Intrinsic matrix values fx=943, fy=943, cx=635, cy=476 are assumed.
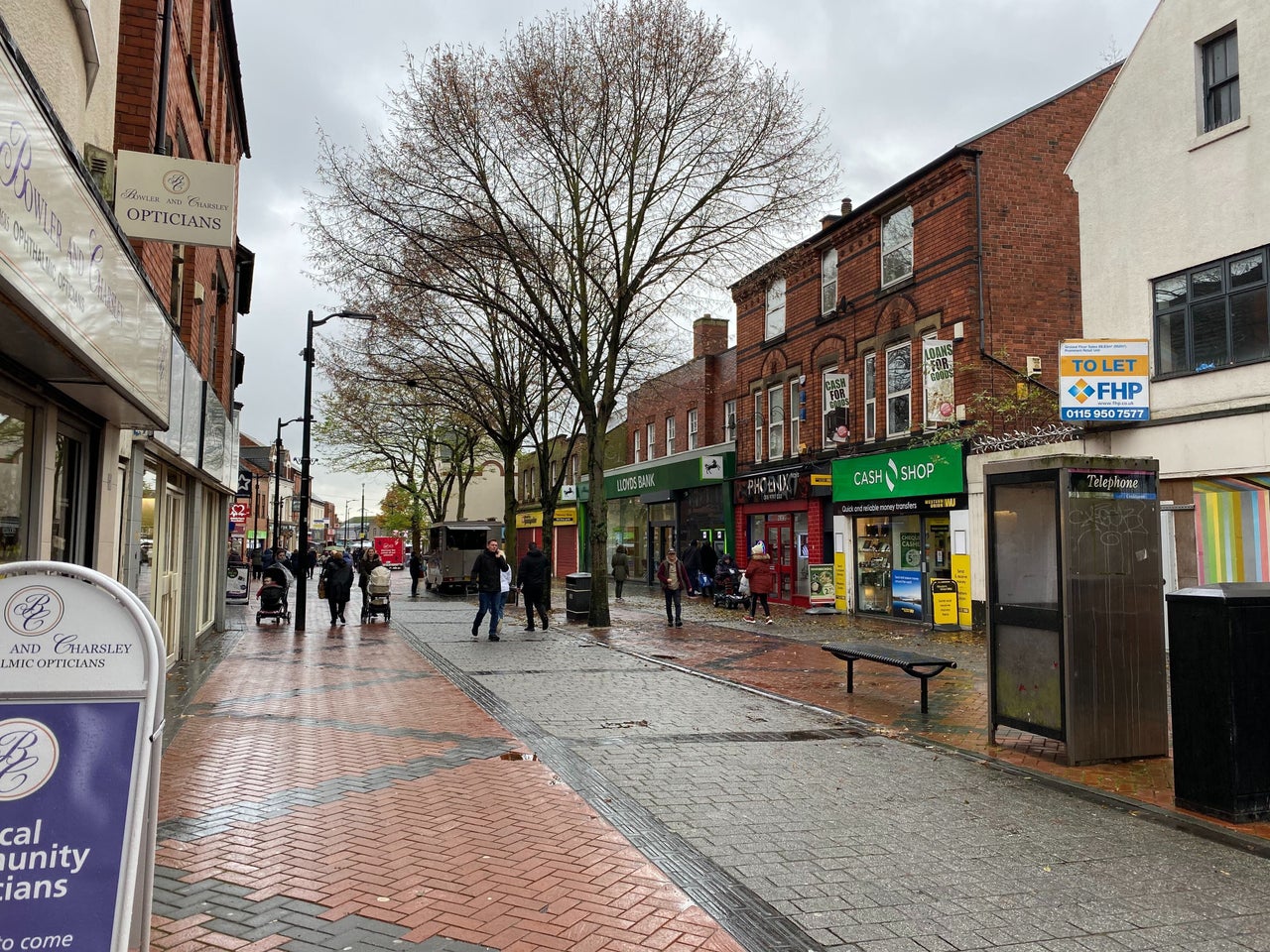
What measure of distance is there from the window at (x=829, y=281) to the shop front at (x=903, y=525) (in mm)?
4229

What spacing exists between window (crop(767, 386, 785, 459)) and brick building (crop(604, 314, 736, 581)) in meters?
2.39

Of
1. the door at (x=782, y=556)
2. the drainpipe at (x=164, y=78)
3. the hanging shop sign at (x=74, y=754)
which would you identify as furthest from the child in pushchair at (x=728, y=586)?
the hanging shop sign at (x=74, y=754)

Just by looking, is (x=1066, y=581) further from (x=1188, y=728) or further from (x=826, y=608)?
(x=826, y=608)

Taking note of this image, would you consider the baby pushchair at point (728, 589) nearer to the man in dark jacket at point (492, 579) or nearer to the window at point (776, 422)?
the window at point (776, 422)

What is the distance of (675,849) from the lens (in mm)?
5125

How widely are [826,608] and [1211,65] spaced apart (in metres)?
12.9

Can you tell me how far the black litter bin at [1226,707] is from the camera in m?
5.66

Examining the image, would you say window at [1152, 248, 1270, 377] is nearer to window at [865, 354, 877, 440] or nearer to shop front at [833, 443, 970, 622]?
shop front at [833, 443, 970, 622]

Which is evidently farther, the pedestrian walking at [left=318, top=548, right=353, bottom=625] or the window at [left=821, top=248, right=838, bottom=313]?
the window at [left=821, top=248, right=838, bottom=313]

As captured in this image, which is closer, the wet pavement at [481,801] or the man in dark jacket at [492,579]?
the wet pavement at [481,801]

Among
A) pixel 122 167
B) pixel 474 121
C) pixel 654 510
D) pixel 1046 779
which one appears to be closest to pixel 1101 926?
pixel 1046 779

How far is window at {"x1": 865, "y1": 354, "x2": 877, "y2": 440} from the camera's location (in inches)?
854

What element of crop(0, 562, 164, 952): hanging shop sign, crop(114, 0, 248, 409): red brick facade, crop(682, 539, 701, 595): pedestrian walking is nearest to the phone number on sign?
crop(114, 0, 248, 409): red brick facade

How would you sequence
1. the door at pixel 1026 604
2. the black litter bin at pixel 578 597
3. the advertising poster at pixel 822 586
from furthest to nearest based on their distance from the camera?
the advertising poster at pixel 822 586
the black litter bin at pixel 578 597
the door at pixel 1026 604
